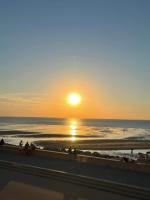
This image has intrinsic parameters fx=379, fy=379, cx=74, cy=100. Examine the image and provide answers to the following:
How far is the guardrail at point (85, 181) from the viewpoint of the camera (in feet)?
32.0

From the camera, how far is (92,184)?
10.7m

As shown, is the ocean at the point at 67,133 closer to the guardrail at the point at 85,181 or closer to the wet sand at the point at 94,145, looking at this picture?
the wet sand at the point at 94,145

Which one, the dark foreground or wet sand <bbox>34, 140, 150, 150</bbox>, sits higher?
wet sand <bbox>34, 140, 150, 150</bbox>

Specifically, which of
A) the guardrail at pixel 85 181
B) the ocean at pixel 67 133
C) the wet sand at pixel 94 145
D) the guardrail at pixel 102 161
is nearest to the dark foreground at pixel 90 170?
the guardrail at pixel 102 161

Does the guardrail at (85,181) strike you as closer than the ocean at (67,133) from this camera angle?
Yes

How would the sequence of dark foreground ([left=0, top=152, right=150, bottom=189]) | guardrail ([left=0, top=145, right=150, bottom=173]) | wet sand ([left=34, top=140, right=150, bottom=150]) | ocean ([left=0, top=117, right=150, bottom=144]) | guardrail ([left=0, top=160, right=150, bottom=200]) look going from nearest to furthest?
guardrail ([left=0, top=160, right=150, bottom=200]) < dark foreground ([left=0, top=152, right=150, bottom=189]) < guardrail ([left=0, top=145, right=150, bottom=173]) < wet sand ([left=34, top=140, right=150, bottom=150]) < ocean ([left=0, top=117, right=150, bottom=144])

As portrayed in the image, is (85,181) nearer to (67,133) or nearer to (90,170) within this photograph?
(90,170)

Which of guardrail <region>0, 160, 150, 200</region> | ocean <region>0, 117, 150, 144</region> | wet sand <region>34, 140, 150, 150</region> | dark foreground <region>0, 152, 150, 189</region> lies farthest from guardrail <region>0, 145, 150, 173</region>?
ocean <region>0, 117, 150, 144</region>

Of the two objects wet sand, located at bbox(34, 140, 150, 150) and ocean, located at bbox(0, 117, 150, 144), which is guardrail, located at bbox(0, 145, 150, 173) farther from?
ocean, located at bbox(0, 117, 150, 144)

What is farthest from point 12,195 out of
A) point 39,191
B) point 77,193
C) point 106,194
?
point 106,194

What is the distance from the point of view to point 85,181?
11.0m

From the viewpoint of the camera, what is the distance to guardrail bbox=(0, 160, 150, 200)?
9742 mm

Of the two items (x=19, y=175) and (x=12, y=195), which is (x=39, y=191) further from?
(x=19, y=175)

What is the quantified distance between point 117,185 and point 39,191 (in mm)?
2107
